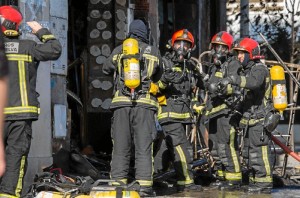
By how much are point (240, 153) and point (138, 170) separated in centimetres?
286

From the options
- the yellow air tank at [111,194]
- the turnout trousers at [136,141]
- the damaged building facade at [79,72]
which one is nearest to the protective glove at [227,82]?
the turnout trousers at [136,141]

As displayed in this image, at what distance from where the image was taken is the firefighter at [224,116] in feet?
37.8

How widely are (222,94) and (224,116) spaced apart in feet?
2.26

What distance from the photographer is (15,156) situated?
848 centimetres

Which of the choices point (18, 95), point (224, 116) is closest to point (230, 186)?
point (224, 116)

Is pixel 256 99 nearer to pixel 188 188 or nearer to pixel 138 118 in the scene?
pixel 188 188

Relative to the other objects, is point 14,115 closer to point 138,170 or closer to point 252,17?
point 138,170

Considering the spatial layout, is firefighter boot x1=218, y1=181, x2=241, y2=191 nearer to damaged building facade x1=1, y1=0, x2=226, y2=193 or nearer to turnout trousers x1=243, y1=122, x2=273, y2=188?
turnout trousers x1=243, y1=122, x2=273, y2=188

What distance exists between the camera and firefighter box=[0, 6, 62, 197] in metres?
8.47

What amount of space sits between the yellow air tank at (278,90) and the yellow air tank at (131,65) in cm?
216

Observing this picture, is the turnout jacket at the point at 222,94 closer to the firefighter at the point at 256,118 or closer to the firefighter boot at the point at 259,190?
the firefighter at the point at 256,118

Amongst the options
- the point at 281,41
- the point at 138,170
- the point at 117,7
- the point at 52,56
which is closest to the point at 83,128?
the point at 117,7

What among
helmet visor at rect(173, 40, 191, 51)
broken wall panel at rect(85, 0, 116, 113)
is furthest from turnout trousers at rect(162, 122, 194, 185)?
broken wall panel at rect(85, 0, 116, 113)

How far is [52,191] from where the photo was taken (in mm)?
9227
